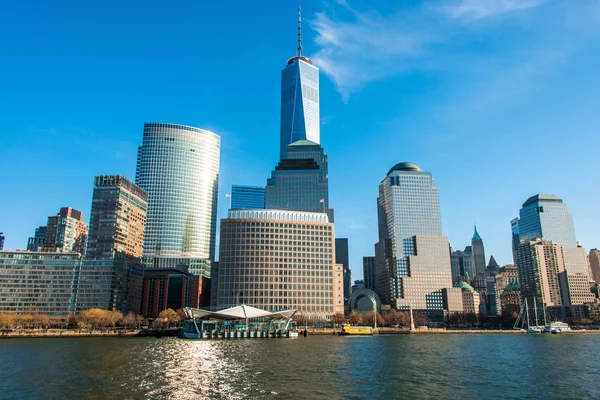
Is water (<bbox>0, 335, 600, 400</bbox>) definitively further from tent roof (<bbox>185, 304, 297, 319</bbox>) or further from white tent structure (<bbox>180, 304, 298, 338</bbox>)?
tent roof (<bbox>185, 304, 297, 319</bbox>)

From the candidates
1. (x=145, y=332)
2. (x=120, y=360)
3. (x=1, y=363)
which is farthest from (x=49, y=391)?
(x=145, y=332)

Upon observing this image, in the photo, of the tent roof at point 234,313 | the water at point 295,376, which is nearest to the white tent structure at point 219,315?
the tent roof at point 234,313

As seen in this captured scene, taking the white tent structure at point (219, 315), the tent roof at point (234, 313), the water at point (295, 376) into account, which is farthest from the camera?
the tent roof at point (234, 313)

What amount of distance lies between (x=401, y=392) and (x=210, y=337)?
125 metres

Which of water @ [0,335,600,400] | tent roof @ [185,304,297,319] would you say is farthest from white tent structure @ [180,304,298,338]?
water @ [0,335,600,400]

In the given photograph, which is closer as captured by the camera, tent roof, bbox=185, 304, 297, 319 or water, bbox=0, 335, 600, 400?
water, bbox=0, 335, 600, 400

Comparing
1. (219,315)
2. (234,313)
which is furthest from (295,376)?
(234,313)

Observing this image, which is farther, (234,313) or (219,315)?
(234,313)

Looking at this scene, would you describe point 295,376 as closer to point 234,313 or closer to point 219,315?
point 219,315

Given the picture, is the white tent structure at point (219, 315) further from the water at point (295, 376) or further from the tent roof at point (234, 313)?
the water at point (295, 376)

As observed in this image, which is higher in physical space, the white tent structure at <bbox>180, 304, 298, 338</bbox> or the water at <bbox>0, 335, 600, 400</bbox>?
the white tent structure at <bbox>180, 304, 298, 338</bbox>

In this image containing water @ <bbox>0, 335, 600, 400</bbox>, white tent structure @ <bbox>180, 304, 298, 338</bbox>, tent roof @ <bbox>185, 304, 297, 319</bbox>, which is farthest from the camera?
tent roof @ <bbox>185, 304, 297, 319</bbox>

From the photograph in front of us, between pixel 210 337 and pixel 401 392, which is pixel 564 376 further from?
pixel 210 337

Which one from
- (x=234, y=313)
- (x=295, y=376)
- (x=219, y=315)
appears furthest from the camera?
(x=234, y=313)
